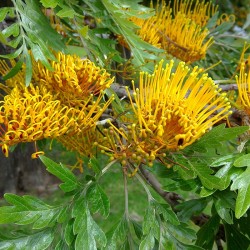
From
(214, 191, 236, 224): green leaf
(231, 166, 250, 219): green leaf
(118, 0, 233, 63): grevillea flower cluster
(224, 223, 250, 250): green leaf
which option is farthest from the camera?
(118, 0, 233, 63): grevillea flower cluster

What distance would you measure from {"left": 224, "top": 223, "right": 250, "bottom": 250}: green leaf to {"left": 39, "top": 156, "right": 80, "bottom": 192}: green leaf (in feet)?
1.20

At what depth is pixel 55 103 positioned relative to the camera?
0.81 meters

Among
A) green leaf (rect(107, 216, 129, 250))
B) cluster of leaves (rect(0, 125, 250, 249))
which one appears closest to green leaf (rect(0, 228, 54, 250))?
cluster of leaves (rect(0, 125, 250, 249))

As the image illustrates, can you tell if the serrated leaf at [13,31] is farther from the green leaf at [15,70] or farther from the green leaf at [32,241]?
the green leaf at [32,241]

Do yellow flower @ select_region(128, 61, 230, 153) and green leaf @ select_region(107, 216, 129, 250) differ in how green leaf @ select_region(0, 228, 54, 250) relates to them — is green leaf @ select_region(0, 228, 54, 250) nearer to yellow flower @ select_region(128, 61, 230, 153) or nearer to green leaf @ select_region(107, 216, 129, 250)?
green leaf @ select_region(107, 216, 129, 250)

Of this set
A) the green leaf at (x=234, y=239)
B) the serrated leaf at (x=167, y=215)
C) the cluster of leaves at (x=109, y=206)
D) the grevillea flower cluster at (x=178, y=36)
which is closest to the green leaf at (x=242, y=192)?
the cluster of leaves at (x=109, y=206)

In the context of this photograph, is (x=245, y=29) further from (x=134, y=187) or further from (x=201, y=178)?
(x=134, y=187)

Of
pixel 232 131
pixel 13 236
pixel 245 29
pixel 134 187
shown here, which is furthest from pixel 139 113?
pixel 134 187

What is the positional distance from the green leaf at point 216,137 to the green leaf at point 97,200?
179 millimetres

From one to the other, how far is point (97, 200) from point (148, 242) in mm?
107

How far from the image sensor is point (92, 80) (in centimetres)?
86

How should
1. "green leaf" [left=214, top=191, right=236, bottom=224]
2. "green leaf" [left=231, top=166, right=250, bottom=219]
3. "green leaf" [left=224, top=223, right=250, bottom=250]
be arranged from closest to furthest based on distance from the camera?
Answer: "green leaf" [left=231, top=166, right=250, bottom=219], "green leaf" [left=214, top=191, right=236, bottom=224], "green leaf" [left=224, top=223, right=250, bottom=250]

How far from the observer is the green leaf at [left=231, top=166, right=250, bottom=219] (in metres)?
0.75

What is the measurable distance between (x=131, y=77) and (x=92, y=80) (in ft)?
0.87
